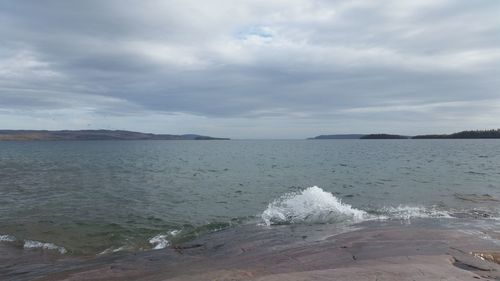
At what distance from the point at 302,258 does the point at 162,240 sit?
24.8 feet

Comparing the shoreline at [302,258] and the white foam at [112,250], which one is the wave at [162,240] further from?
the shoreline at [302,258]

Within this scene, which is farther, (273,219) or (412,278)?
(273,219)

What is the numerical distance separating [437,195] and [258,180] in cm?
1609

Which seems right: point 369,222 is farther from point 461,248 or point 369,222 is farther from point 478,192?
point 478,192

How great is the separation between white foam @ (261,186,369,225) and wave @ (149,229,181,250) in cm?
413

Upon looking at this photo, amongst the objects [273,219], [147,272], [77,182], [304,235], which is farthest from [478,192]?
[77,182]

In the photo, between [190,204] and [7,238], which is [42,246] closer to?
[7,238]

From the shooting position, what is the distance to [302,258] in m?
11.3

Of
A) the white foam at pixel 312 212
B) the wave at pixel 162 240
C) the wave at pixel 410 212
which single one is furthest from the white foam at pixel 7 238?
the wave at pixel 410 212

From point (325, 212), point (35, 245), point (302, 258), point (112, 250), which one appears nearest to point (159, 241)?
point (112, 250)

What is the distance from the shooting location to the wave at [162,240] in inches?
635

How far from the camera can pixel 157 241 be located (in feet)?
55.3

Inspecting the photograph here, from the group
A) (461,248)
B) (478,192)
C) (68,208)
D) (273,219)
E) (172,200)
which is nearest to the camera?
(461,248)

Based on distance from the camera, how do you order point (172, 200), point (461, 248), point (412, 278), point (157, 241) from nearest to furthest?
point (412, 278) < point (461, 248) < point (157, 241) < point (172, 200)
